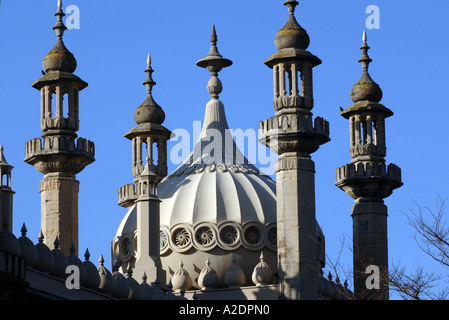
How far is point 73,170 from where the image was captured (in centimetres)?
6103

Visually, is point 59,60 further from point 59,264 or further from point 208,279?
point 59,264

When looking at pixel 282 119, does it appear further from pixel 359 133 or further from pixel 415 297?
pixel 415 297

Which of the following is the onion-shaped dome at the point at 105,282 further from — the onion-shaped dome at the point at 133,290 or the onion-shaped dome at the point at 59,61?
the onion-shaped dome at the point at 59,61

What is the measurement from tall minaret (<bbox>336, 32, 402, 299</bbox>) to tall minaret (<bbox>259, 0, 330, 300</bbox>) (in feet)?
24.8

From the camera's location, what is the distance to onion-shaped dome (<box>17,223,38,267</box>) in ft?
156

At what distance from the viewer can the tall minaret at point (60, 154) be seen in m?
60.5

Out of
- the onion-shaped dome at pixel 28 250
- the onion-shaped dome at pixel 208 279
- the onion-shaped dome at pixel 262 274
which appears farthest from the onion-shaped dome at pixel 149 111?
the onion-shaped dome at pixel 28 250

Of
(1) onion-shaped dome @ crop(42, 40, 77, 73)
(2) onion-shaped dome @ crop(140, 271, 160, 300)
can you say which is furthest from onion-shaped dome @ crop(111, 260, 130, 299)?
(1) onion-shaped dome @ crop(42, 40, 77, 73)

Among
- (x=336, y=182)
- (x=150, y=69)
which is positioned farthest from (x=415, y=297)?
(x=150, y=69)

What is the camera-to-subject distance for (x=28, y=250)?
156 ft

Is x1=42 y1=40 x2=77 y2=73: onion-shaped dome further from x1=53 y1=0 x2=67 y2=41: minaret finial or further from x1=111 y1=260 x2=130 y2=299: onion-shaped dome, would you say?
x1=111 y1=260 x2=130 y2=299: onion-shaped dome

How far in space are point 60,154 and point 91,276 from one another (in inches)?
408

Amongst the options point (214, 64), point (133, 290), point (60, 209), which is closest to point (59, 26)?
point (60, 209)
